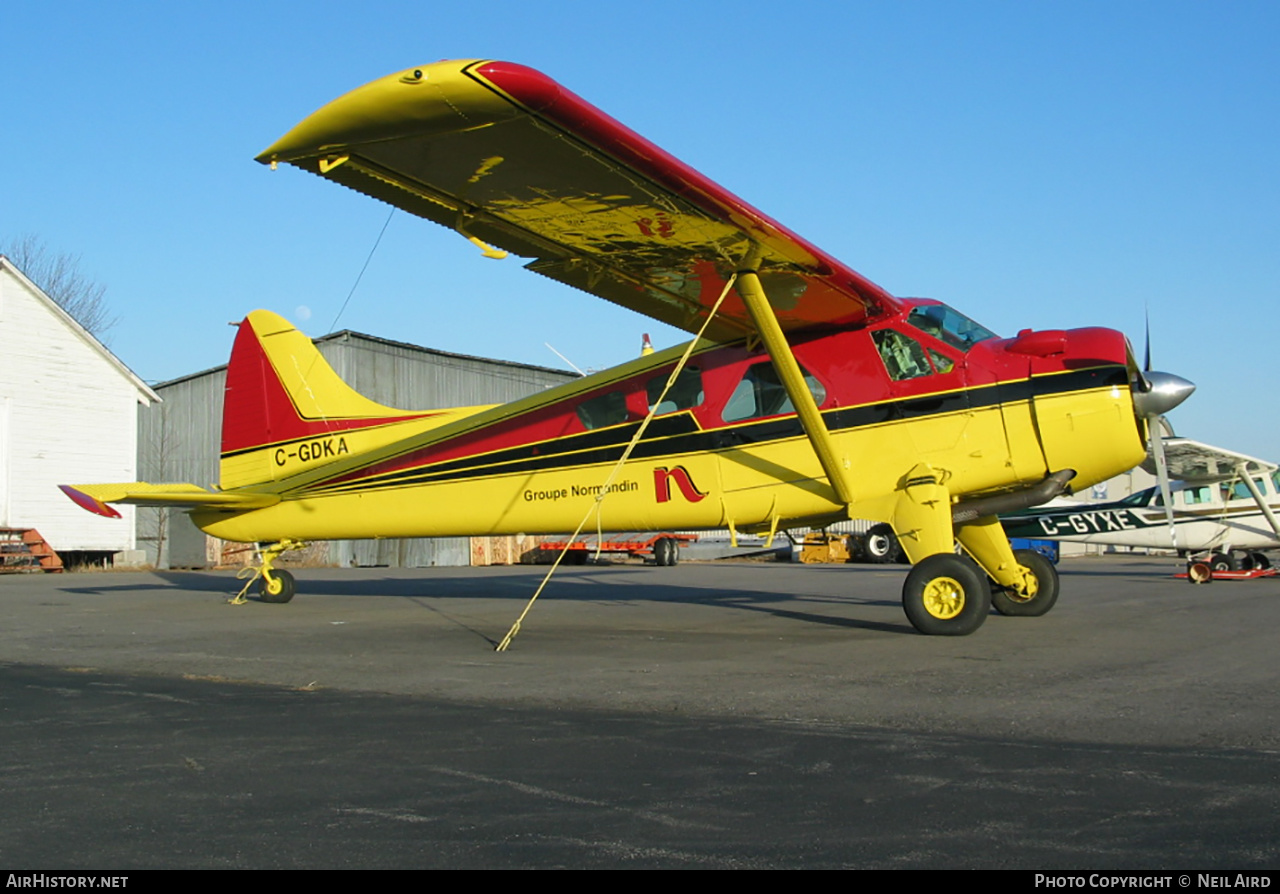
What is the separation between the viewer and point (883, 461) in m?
9.86

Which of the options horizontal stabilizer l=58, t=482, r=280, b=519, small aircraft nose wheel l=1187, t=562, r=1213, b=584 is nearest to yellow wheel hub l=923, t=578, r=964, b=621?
horizontal stabilizer l=58, t=482, r=280, b=519

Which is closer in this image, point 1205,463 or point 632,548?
point 1205,463

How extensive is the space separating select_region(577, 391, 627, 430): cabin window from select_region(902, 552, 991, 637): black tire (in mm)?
3821

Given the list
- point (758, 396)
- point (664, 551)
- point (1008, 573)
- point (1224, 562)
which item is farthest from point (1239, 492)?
point (758, 396)

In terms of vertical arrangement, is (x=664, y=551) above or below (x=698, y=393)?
below

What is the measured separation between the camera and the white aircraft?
2305 centimetres

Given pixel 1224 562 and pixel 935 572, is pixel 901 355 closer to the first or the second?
pixel 935 572

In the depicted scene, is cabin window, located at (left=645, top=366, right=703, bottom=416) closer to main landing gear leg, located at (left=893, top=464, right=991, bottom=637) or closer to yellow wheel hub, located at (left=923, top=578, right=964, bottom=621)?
main landing gear leg, located at (left=893, top=464, right=991, bottom=637)

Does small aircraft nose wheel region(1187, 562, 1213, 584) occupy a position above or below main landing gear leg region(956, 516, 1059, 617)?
below

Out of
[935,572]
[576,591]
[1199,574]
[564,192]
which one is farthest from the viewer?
[1199,574]

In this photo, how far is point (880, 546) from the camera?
3541 centimetres

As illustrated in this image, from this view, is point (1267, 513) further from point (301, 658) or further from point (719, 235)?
point (301, 658)

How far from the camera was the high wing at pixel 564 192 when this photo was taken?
242 inches

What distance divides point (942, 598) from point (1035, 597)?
2.58m
